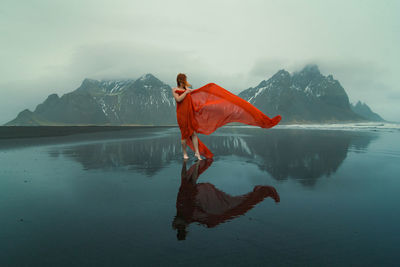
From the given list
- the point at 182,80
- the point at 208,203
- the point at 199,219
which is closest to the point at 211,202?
the point at 208,203

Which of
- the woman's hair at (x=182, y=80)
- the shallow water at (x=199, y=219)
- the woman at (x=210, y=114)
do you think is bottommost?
the shallow water at (x=199, y=219)

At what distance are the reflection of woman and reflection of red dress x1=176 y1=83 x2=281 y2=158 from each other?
374cm

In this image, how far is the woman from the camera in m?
8.52

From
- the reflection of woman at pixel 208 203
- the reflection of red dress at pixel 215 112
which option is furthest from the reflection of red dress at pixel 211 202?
the reflection of red dress at pixel 215 112

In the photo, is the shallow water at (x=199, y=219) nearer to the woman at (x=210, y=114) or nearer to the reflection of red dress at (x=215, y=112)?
the woman at (x=210, y=114)

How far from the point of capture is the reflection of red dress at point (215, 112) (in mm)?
8602

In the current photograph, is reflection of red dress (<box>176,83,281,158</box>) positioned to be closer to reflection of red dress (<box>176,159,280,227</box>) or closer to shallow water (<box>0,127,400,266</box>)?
shallow water (<box>0,127,400,266</box>)

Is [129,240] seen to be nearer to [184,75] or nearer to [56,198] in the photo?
[56,198]

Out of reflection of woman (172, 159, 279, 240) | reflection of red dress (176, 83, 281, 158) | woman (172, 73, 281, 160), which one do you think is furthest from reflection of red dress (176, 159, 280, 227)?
reflection of red dress (176, 83, 281, 158)

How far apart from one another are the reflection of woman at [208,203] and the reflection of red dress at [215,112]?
3.74 metres

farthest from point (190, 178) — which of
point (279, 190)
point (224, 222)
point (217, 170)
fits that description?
point (224, 222)

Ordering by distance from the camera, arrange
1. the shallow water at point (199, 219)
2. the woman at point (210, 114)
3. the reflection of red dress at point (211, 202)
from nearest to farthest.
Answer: the shallow water at point (199, 219) → the reflection of red dress at point (211, 202) → the woman at point (210, 114)

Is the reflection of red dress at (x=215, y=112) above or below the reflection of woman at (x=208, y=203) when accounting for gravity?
above

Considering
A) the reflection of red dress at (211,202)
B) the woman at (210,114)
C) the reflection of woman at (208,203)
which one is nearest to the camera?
the reflection of woman at (208,203)
